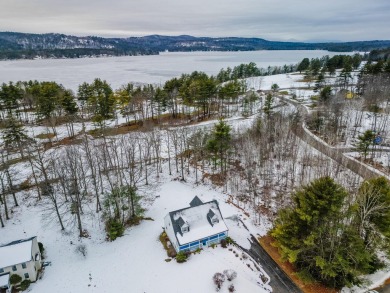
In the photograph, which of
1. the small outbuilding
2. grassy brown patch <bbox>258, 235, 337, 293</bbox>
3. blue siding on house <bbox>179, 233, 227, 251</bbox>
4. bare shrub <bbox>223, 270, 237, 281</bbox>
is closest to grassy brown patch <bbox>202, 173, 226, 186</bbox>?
blue siding on house <bbox>179, 233, 227, 251</bbox>

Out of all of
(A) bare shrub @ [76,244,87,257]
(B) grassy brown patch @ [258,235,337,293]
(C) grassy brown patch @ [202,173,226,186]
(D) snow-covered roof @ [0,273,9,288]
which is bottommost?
(B) grassy brown patch @ [258,235,337,293]

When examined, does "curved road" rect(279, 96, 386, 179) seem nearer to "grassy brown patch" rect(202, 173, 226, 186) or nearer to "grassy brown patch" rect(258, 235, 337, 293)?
"grassy brown patch" rect(202, 173, 226, 186)

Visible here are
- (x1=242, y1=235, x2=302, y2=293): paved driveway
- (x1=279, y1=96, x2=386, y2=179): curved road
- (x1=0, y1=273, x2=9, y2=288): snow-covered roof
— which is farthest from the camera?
(x1=279, y1=96, x2=386, y2=179): curved road

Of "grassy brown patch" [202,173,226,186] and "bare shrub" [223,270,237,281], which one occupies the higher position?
"grassy brown patch" [202,173,226,186]

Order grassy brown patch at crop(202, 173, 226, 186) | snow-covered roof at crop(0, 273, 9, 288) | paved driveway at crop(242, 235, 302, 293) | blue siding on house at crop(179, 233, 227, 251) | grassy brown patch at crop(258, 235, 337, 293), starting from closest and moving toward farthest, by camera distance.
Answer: snow-covered roof at crop(0, 273, 9, 288)
grassy brown patch at crop(258, 235, 337, 293)
paved driveway at crop(242, 235, 302, 293)
blue siding on house at crop(179, 233, 227, 251)
grassy brown patch at crop(202, 173, 226, 186)

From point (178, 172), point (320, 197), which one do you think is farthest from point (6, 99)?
point (320, 197)

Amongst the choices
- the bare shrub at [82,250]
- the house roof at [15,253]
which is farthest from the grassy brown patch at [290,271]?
the house roof at [15,253]
